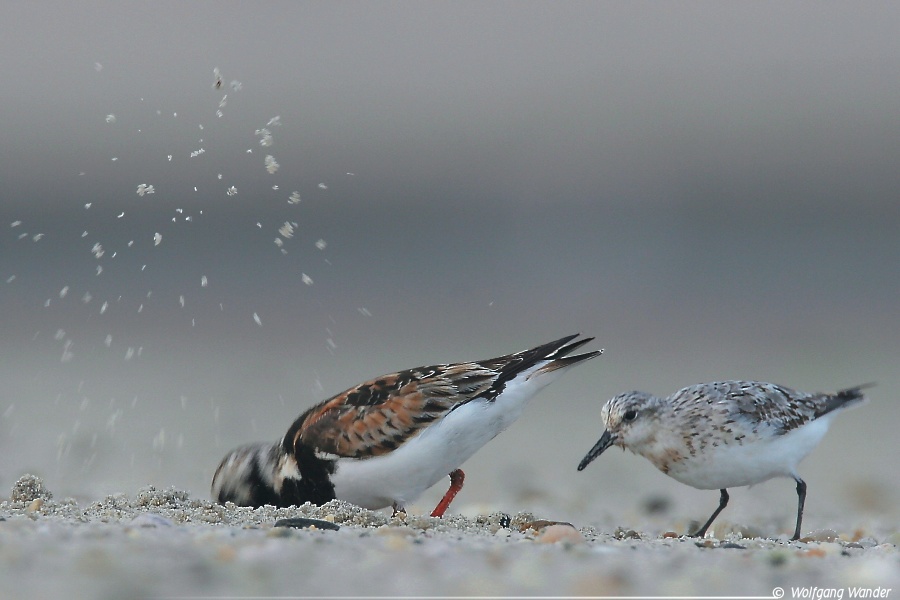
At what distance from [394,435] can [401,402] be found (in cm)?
16

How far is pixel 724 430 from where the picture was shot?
15.7 feet

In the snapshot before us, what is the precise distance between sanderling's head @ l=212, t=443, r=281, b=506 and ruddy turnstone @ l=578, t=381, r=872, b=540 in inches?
52.4

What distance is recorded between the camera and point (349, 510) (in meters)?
4.33

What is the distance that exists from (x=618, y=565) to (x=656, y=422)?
1844 millimetres

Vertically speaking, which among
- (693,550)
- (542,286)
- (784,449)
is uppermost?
(542,286)

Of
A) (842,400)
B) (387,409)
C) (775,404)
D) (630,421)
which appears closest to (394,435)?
(387,409)

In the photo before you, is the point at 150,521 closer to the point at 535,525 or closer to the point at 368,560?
the point at 368,560

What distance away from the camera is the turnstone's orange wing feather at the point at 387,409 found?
4836 millimetres

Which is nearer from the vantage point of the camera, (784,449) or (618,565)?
(618,565)

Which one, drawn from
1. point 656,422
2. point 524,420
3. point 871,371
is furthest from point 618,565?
point 871,371

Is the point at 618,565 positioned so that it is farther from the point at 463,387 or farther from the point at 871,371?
the point at 871,371

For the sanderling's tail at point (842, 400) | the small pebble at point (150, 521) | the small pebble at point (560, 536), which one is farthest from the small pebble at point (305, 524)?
the sanderling's tail at point (842, 400)

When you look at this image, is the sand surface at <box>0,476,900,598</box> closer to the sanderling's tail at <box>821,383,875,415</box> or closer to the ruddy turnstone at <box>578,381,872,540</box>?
the ruddy turnstone at <box>578,381,872,540</box>

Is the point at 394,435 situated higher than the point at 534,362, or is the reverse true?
the point at 534,362
